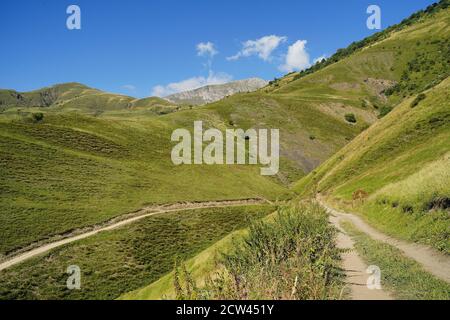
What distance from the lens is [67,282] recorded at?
43375 mm

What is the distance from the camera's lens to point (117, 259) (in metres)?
49.5

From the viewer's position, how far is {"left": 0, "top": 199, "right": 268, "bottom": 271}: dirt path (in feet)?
147

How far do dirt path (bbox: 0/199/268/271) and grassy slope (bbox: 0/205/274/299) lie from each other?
1.32 meters

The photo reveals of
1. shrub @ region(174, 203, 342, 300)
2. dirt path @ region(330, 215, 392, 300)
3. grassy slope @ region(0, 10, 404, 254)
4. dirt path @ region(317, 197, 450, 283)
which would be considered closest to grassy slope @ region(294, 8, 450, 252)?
dirt path @ region(317, 197, 450, 283)

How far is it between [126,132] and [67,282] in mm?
64494

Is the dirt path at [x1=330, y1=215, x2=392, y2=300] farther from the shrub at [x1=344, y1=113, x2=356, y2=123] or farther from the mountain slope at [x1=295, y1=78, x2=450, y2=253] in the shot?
the shrub at [x1=344, y1=113, x2=356, y2=123]

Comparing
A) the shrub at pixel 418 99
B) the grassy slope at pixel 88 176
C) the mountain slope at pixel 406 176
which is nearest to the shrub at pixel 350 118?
the grassy slope at pixel 88 176

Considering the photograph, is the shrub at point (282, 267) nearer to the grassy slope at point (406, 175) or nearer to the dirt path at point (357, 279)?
the dirt path at point (357, 279)

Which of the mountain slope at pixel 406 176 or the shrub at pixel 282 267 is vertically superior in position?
the mountain slope at pixel 406 176

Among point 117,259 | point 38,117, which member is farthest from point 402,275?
point 38,117

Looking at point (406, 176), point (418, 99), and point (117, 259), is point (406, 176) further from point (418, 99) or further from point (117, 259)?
point (418, 99)

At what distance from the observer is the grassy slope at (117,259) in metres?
41.4

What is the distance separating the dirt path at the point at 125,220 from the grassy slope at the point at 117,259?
4.34 ft
